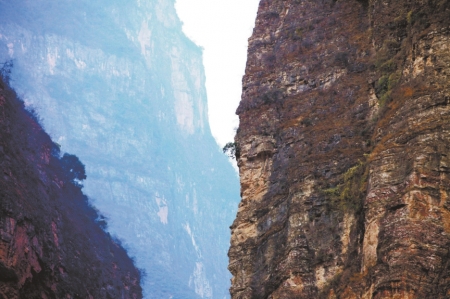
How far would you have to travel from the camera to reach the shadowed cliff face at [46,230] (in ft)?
147

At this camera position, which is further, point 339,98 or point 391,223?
point 339,98

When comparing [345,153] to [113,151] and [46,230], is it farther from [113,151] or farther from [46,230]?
[113,151]

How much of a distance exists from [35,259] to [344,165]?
1058 inches

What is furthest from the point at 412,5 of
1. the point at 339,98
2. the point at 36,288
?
the point at 36,288

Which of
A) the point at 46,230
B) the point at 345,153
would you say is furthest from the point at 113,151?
the point at 345,153

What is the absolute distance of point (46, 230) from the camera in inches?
2121

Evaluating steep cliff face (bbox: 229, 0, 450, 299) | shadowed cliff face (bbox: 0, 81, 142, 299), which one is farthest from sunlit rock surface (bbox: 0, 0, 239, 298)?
steep cliff face (bbox: 229, 0, 450, 299)

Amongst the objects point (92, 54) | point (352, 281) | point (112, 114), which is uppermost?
point (92, 54)

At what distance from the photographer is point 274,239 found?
28.7 m

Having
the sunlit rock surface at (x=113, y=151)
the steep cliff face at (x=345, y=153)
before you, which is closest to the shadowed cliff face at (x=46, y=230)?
the steep cliff face at (x=345, y=153)

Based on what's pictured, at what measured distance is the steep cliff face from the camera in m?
21.0

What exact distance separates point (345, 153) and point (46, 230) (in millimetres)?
32077

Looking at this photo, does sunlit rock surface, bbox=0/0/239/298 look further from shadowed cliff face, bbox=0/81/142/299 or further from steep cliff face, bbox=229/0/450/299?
steep cliff face, bbox=229/0/450/299

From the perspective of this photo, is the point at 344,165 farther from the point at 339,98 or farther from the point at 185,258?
the point at 185,258
